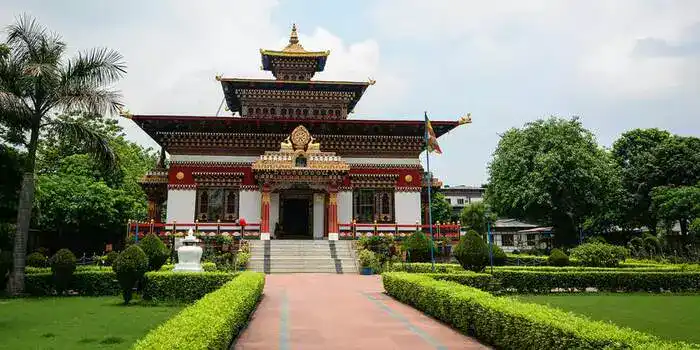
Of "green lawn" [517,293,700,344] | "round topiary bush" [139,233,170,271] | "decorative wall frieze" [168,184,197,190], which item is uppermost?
"decorative wall frieze" [168,184,197,190]

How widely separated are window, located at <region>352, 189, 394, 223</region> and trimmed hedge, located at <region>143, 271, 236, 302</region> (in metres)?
16.5

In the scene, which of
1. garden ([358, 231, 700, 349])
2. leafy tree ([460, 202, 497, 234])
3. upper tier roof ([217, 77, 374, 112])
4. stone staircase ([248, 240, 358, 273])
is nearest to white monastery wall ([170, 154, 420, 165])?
upper tier roof ([217, 77, 374, 112])

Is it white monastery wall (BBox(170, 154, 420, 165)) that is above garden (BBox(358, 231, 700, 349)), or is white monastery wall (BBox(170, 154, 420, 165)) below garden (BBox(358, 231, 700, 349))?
above

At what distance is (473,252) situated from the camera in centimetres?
1788

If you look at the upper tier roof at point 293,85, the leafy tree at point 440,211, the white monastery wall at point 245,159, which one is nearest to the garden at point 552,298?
the white monastery wall at point 245,159

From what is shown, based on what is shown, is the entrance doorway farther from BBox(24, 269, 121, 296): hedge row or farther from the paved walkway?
BBox(24, 269, 121, 296): hedge row

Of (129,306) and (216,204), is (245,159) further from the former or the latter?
(129,306)

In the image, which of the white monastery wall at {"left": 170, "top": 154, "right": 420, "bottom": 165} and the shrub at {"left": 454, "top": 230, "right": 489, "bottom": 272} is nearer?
the shrub at {"left": 454, "top": 230, "right": 489, "bottom": 272}

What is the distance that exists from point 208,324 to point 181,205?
2380cm

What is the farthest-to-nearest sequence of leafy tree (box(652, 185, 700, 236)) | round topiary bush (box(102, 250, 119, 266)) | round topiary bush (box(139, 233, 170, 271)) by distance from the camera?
leafy tree (box(652, 185, 700, 236)), round topiary bush (box(102, 250, 119, 266)), round topiary bush (box(139, 233, 170, 271))

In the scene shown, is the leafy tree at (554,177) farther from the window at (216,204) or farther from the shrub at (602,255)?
the window at (216,204)

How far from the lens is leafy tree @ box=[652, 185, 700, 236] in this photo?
119ft

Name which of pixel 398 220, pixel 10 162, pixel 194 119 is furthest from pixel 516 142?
pixel 10 162

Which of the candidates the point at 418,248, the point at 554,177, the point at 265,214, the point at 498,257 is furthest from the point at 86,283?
the point at 554,177
